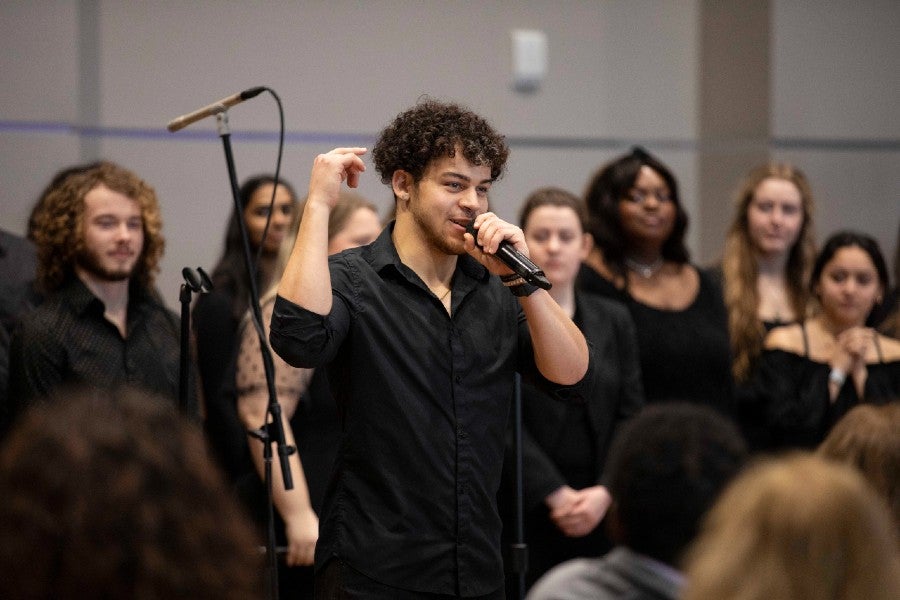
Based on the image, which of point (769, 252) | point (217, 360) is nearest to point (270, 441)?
point (217, 360)

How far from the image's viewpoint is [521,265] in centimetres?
217

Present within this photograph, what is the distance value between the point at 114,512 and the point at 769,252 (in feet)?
10.8

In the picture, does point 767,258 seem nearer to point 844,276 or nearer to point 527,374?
point 844,276

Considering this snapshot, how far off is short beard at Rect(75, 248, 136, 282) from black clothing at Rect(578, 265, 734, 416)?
58.4 inches

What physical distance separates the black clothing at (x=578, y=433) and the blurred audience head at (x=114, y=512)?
1917 mm

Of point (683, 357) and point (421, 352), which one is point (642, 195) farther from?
point (421, 352)

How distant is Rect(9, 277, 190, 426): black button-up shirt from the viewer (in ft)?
9.41

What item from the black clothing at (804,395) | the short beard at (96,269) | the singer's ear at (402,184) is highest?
the singer's ear at (402,184)

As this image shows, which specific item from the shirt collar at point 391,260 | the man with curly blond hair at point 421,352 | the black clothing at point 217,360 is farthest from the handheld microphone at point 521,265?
the black clothing at point 217,360

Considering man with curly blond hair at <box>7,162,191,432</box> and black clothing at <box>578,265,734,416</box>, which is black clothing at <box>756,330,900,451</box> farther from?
man with curly blond hair at <box>7,162,191,432</box>

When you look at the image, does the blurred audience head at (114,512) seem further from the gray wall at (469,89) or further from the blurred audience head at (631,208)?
the gray wall at (469,89)

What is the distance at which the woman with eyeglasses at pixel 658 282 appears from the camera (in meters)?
3.58

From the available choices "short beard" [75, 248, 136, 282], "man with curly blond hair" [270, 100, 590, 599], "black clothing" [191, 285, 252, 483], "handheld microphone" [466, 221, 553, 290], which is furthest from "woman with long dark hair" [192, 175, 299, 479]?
"handheld microphone" [466, 221, 553, 290]

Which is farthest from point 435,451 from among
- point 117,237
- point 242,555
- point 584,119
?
point 584,119
